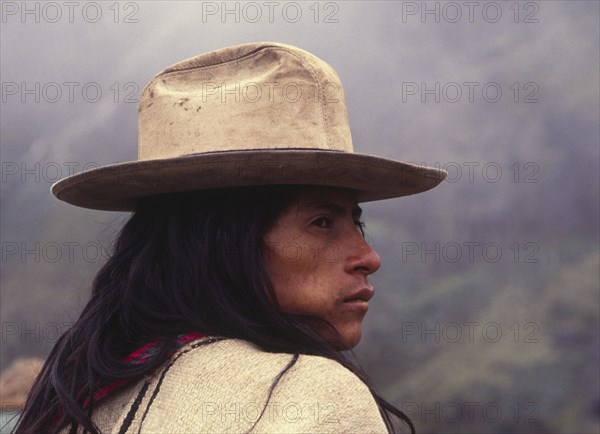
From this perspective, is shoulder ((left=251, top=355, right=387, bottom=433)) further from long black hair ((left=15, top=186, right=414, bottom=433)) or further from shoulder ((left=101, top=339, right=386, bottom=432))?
long black hair ((left=15, top=186, right=414, bottom=433))

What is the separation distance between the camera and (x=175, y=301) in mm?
2180

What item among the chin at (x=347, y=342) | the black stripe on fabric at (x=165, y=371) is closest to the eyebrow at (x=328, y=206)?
the chin at (x=347, y=342)

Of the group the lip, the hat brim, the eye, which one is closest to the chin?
the lip

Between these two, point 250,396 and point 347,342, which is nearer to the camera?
point 250,396

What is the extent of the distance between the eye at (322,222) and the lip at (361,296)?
0.21m

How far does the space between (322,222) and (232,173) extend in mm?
338

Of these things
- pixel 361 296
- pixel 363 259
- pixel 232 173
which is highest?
pixel 232 173

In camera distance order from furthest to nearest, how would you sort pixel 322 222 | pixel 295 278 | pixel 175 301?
1. pixel 322 222
2. pixel 295 278
3. pixel 175 301

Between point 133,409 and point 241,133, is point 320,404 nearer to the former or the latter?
point 133,409

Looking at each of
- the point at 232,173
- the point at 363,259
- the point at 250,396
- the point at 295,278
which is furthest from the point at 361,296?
the point at 250,396

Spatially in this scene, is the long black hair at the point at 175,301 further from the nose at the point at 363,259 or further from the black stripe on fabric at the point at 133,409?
the nose at the point at 363,259

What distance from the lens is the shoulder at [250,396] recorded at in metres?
1.76

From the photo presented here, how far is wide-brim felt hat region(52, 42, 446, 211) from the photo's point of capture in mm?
2281

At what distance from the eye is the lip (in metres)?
0.21
